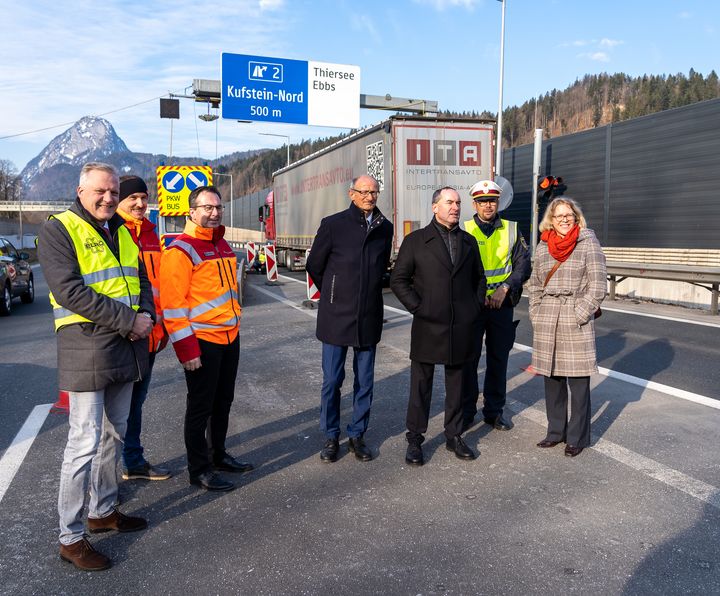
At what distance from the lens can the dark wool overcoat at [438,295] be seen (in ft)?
14.8

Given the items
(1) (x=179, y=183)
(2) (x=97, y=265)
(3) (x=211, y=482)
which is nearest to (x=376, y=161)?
(1) (x=179, y=183)

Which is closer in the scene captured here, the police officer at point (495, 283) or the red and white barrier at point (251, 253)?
the police officer at point (495, 283)

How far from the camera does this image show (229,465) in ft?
14.1

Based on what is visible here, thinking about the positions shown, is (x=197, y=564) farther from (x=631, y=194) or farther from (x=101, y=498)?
(x=631, y=194)

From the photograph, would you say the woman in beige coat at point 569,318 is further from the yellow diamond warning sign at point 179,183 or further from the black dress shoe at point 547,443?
the yellow diamond warning sign at point 179,183

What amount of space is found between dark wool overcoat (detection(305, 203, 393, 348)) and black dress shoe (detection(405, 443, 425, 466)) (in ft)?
2.54

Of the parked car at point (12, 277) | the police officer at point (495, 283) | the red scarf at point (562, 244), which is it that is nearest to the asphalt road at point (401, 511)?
the police officer at point (495, 283)

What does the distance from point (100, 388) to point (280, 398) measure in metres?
3.14

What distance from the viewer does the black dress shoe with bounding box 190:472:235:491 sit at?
397cm

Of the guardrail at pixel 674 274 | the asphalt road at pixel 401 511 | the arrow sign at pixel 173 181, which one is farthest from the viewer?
the arrow sign at pixel 173 181

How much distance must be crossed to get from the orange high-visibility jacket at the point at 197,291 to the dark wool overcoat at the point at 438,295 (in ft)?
3.98

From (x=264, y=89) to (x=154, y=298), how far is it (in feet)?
54.6

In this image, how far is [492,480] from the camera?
4.12m

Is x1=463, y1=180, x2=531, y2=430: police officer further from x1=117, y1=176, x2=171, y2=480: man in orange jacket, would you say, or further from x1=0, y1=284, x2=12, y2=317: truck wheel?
x1=0, y1=284, x2=12, y2=317: truck wheel
